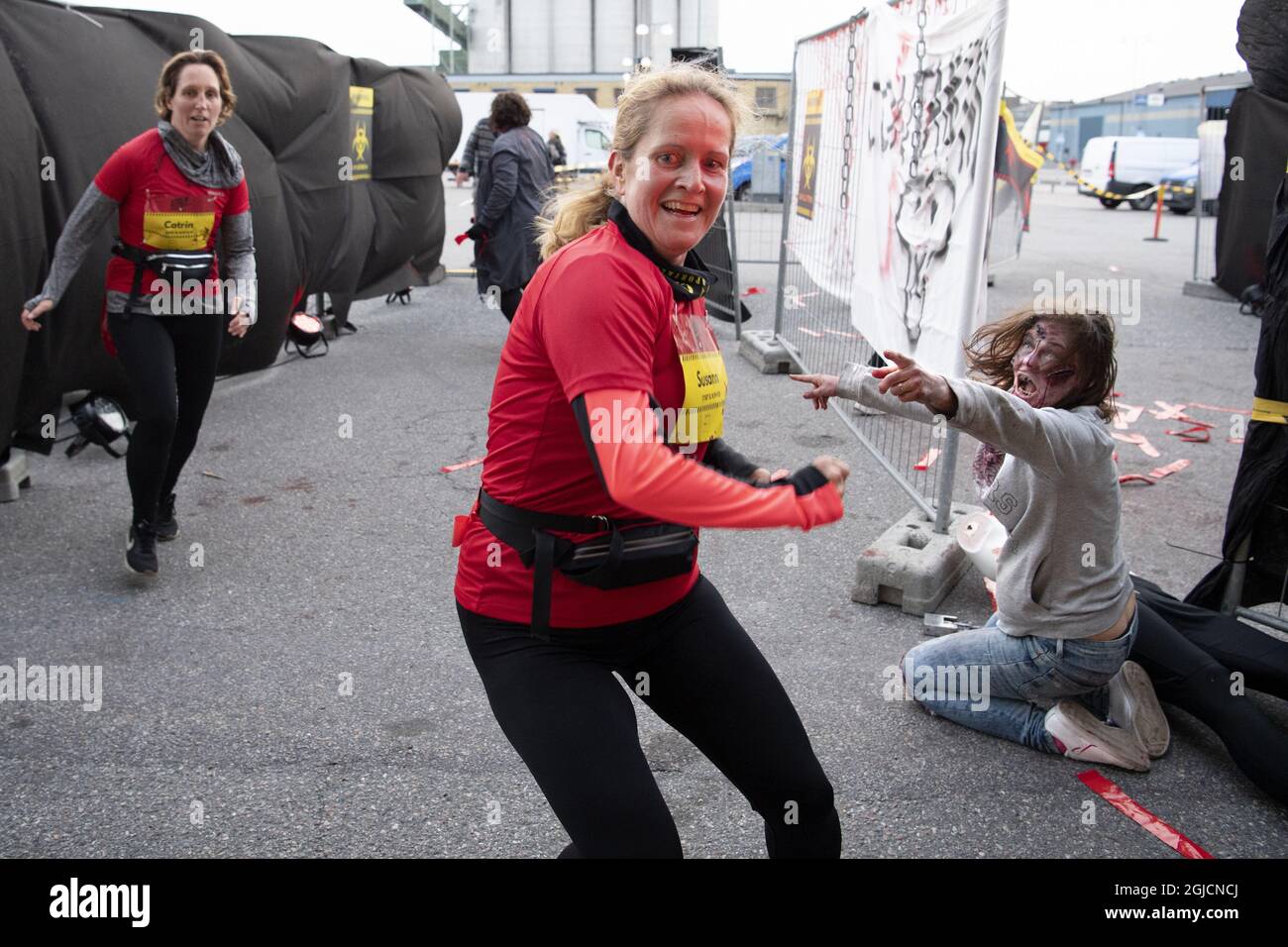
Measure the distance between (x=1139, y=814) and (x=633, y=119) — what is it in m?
2.55

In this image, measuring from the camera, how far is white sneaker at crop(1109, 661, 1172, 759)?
356 cm

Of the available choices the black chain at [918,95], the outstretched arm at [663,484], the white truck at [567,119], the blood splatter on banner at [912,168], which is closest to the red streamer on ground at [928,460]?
the blood splatter on banner at [912,168]

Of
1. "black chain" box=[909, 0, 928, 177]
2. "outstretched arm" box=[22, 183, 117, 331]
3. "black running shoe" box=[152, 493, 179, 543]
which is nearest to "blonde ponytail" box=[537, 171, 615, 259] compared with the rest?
"outstretched arm" box=[22, 183, 117, 331]

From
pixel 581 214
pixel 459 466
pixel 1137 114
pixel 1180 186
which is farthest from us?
pixel 1137 114

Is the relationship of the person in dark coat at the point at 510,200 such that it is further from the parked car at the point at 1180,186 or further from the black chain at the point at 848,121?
the parked car at the point at 1180,186

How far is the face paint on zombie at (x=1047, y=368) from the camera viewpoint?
10.4 ft

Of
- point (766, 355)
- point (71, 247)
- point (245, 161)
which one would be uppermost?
point (245, 161)

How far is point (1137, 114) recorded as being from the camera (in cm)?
4847

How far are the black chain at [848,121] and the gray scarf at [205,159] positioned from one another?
3.74m

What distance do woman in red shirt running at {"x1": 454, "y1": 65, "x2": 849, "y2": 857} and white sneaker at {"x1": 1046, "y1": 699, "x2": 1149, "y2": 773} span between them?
1.56 m

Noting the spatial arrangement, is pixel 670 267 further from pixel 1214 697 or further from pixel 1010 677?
pixel 1214 697

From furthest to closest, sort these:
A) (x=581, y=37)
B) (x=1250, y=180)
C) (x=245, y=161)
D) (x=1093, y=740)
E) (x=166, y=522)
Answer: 1. (x=581, y=37)
2. (x=1250, y=180)
3. (x=245, y=161)
4. (x=166, y=522)
5. (x=1093, y=740)

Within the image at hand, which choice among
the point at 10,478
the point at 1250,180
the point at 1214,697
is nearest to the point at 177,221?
A: the point at 10,478
